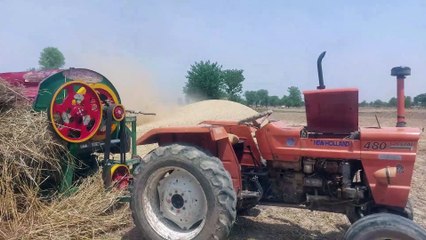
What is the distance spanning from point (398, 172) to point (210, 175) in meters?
1.69

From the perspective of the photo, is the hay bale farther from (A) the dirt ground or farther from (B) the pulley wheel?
(B) the pulley wheel

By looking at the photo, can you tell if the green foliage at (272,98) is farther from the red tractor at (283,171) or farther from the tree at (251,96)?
the red tractor at (283,171)

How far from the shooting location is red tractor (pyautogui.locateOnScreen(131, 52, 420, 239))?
3.69 m

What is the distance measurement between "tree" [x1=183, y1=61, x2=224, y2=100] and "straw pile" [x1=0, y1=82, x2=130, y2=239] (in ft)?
116

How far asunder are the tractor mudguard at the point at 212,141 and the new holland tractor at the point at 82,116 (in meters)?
1.01

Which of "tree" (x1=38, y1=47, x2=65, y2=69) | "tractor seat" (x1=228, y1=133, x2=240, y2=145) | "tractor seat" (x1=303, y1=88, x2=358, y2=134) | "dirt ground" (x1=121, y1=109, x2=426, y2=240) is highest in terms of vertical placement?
"tree" (x1=38, y1=47, x2=65, y2=69)

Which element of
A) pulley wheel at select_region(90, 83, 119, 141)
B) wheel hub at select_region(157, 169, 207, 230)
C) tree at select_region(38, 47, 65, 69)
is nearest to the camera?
wheel hub at select_region(157, 169, 207, 230)

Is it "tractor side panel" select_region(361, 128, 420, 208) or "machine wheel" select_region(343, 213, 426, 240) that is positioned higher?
"tractor side panel" select_region(361, 128, 420, 208)

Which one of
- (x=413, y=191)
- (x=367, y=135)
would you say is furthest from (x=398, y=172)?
(x=413, y=191)

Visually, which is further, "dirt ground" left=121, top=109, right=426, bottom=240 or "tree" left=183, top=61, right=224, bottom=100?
"tree" left=183, top=61, right=224, bottom=100

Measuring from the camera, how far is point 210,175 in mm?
3766

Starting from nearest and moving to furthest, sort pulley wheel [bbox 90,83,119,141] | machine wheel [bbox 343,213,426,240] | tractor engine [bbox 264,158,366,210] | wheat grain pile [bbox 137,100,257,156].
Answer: machine wheel [bbox 343,213,426,240] → tractor engine [bbox 264,158,366,210] → pulley wheel [bbox 90,83,119,141] → wheat grain pile [bbox 137,100,257,156]

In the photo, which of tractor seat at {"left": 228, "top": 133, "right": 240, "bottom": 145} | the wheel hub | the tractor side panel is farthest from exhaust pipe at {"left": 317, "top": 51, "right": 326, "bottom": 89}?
the wheel hub

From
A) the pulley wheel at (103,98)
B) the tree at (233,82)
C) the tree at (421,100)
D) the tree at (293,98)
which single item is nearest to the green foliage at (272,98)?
the tree at (293,98)
